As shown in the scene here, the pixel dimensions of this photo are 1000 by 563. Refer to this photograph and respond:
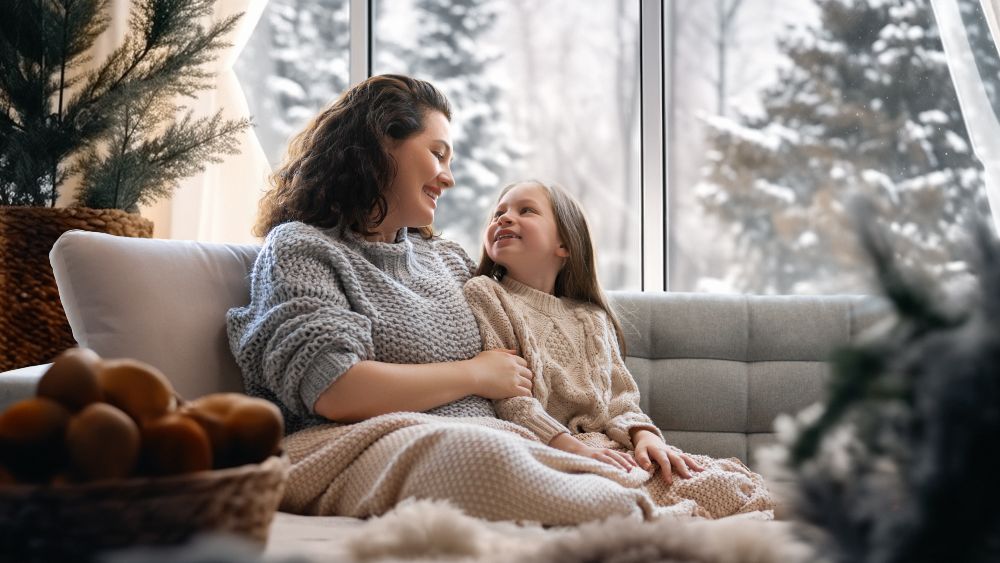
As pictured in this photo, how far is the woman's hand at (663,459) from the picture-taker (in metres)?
1.77

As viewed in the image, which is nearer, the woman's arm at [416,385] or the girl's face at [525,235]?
the woman's arm at [416,385]

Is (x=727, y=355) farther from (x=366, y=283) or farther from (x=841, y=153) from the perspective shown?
(x=841, y=153)

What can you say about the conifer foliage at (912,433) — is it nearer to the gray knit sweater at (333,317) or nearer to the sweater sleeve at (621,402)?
the gray knit sweater at (333,317)

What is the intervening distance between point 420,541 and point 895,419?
0.49m

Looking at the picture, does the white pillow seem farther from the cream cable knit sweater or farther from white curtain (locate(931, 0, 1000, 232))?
white curtain (locate(931, 0, 1000, 232))

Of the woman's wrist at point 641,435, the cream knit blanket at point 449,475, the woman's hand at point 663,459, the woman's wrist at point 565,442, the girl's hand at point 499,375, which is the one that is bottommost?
the woman's hand at point 663,459

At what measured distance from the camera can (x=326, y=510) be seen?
143 cm

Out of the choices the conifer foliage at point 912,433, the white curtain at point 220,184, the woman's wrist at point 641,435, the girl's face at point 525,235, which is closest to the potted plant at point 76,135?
the white curtain at point 220,184

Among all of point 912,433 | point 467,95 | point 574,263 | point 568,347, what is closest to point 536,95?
point 467,95

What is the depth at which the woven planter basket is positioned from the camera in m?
2.27

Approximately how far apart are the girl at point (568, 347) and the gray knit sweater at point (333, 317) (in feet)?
0.29

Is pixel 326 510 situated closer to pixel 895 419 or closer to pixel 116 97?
pixel 895 419

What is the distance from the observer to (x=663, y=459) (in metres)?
1.78

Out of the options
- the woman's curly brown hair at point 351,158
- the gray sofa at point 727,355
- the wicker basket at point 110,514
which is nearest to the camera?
the wicker basket at point 110,514
